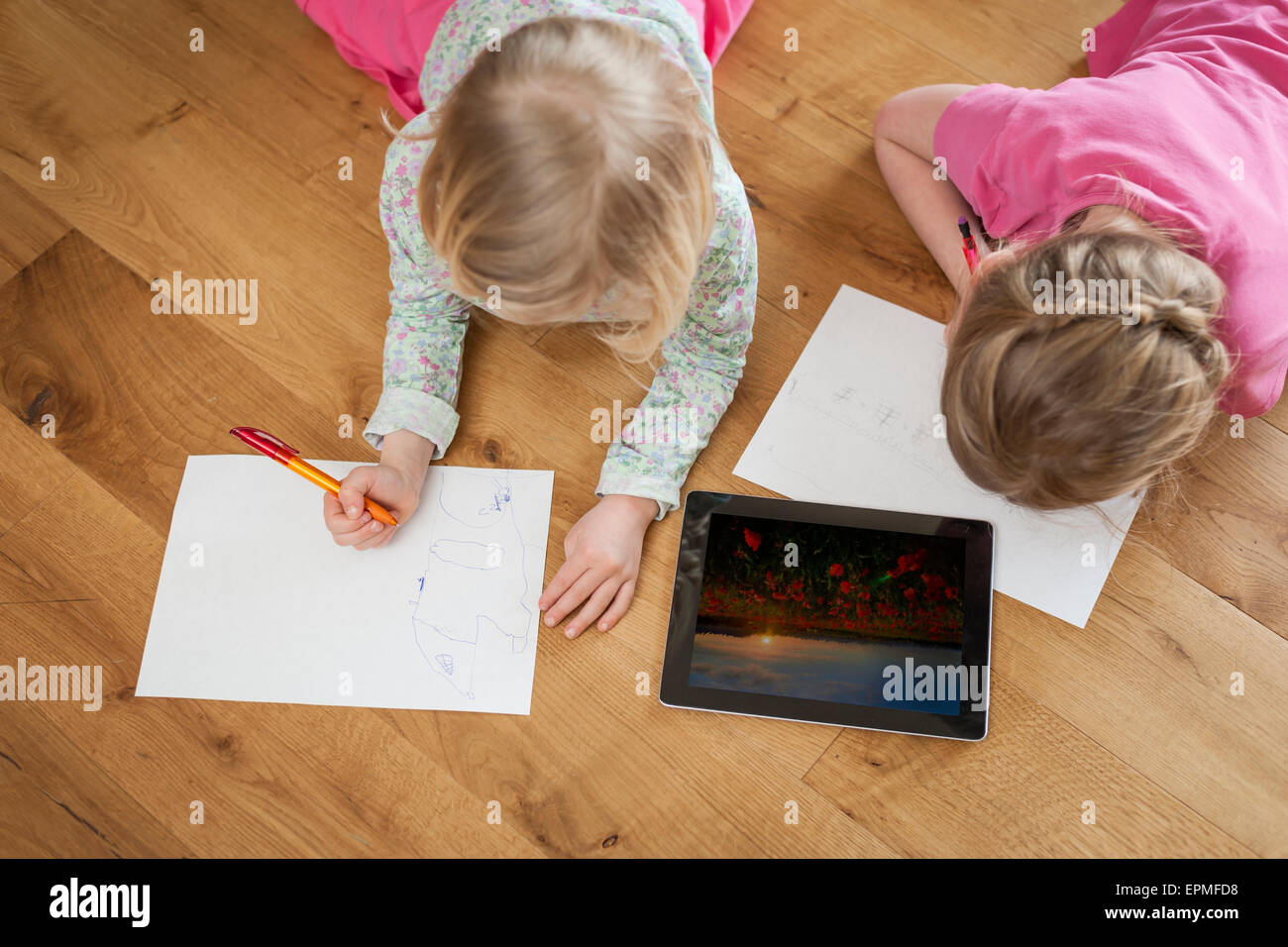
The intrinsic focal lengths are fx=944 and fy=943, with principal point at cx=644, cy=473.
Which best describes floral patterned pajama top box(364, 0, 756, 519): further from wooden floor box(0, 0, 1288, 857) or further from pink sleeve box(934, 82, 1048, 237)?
pink sleeve box(934, 82, 1048, 237)

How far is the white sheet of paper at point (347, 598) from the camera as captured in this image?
2.20ft

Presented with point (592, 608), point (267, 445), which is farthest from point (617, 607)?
point (267, 445)

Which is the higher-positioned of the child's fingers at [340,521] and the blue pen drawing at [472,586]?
the child's fingers at [340,521]

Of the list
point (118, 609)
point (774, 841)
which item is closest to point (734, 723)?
point (774, 841)

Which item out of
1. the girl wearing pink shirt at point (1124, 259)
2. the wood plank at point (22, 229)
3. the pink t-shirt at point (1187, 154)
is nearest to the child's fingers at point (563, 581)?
the girl wearing pink shirt at point (1124, 259)

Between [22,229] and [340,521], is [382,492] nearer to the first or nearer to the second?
[340,521]

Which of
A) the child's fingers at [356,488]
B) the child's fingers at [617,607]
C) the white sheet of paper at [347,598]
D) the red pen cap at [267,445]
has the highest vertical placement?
the red pen cap at [267,445]

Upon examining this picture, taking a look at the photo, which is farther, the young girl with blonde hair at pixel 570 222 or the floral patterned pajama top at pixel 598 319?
the floral patterned pajama top at pixel 598 319

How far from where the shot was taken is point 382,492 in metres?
0.68

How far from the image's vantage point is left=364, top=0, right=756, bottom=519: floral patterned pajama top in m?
0.64

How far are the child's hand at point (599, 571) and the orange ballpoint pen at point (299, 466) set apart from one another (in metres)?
0.13

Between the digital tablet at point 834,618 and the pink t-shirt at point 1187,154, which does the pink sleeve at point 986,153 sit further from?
the digital tablet at point 834,618

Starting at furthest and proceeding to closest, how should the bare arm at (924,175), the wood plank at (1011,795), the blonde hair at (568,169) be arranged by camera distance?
the bare arm at (924,175)
the wood plank at (1011,795)
the blonde hair at (568,169)

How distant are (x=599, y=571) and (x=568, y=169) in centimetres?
30
